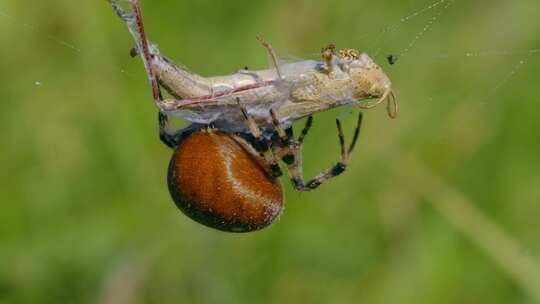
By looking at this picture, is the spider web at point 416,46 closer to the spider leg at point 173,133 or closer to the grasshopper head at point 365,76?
the spider leg at point 173,133

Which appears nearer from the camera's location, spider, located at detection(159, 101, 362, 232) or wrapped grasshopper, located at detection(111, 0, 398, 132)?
wrapped grasshopper, located at detection(111, 0, 398, 132)

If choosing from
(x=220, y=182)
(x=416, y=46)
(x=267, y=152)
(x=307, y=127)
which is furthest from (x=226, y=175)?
(x=416, y=46)

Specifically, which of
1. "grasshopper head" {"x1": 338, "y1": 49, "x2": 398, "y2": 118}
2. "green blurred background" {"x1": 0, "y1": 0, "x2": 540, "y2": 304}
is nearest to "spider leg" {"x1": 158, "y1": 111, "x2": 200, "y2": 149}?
"grasshopper head" {"x1": 338, "y1": 49, "x2": 398, "y2": 118}

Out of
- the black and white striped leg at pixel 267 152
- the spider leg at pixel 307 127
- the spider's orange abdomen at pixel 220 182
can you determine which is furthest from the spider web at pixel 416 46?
the spider's orange abdomen at pixel 220 182

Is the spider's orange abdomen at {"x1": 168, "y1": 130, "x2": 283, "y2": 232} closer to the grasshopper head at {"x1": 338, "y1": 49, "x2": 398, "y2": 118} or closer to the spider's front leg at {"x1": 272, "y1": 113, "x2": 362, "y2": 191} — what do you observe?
the spider's front leg at {"x1": 272, "y1": 113, "x2": 362, "y2": 191}

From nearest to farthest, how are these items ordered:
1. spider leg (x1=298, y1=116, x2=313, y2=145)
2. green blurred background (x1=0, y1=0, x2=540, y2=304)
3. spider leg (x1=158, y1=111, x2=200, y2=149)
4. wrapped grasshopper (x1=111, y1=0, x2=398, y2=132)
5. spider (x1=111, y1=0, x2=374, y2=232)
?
wrapped grasshopper (x1=111, y1=0, x2=398, y2=132) < spider (x1=111, y1=0, x2=374, y2=232) < spider leg (x1=158, y1=111, x2=200, y2=149) < spider leg (x1=298, y1=116, x2=313, y2=145) < green blurred background (x1=0, y1=0, x2=540, y2=304)

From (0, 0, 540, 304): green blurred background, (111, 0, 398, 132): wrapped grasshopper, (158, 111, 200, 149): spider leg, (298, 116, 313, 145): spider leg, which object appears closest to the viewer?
(111, 0, 398, 132): wrapped grasshopper

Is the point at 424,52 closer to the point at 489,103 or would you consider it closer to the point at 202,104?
the point at 489,103

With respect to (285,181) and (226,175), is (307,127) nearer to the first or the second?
(226,175)
